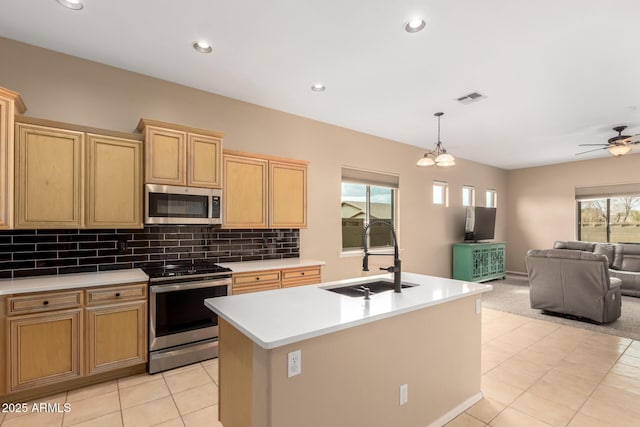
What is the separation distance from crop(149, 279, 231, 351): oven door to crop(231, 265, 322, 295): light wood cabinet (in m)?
0.15

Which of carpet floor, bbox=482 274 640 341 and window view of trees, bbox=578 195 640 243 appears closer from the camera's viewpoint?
carpet floor, bbox=482 274 640 341

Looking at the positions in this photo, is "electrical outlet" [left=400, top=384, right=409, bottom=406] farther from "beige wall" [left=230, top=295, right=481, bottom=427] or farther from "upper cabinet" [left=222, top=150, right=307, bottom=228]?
"upper cabinet" [left=222, top=150, right=307, bottom=228]

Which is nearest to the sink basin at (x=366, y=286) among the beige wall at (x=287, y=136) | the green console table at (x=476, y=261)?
the beige wall at (x=287, y=136)

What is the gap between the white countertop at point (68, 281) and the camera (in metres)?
2.37

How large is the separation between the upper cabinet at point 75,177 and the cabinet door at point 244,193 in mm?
870

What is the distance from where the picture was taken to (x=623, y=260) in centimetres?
643

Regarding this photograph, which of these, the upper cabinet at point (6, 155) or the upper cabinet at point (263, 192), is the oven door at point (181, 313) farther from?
the upper cabinet at point (6, 155)

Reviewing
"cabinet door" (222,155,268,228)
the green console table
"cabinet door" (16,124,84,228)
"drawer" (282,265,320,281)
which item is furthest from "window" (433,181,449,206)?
"cabinet door" (16,124,84,228)

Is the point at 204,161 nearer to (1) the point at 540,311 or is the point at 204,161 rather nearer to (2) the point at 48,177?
(2) the point at 48,177

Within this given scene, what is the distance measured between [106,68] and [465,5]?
3260 mm

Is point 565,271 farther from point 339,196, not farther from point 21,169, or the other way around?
point 21,169

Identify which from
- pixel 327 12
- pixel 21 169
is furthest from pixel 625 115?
pixel 21 169

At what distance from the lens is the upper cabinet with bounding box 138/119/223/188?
3.03 meters

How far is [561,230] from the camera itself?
7836 millimetres
